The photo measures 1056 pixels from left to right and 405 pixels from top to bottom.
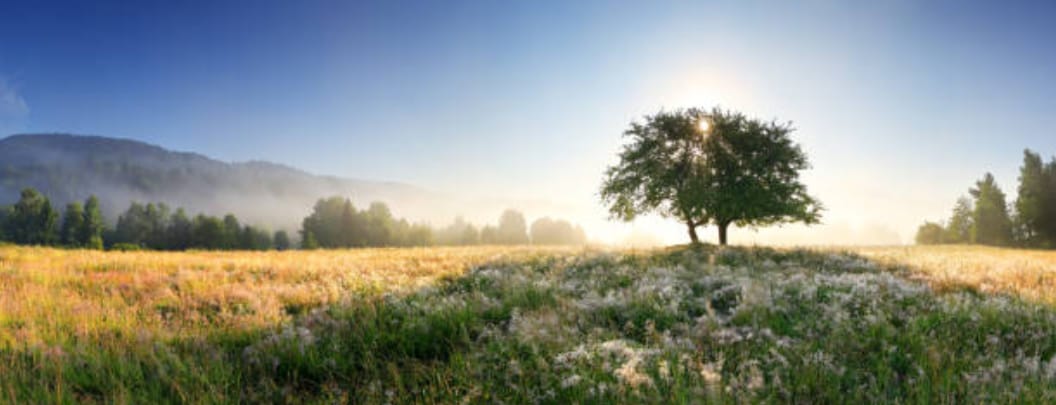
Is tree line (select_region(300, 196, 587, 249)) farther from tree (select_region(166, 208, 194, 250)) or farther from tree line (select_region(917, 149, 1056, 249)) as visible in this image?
tree line (select_region(917, 149, 1056, 249))

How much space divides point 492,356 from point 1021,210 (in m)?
77.6

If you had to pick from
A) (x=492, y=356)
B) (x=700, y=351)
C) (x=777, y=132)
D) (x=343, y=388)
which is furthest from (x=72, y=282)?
(x=777, y=132)

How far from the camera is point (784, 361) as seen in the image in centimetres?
461

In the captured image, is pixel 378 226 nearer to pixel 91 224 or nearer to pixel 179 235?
pixel 179 235

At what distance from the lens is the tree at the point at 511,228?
10800cm

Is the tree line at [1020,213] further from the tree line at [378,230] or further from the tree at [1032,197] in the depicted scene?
the tree line at [378,230]

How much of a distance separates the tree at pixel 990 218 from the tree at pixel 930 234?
13835mm

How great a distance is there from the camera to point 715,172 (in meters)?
→ 25.8

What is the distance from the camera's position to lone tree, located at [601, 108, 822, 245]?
80.6 feet

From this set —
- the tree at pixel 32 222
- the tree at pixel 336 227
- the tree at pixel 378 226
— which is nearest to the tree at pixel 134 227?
the tree at pixel 32 222

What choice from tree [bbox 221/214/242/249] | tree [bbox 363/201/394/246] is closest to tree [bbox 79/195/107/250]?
tree [bbox 221/214/242/249]

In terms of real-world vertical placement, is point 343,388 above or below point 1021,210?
below

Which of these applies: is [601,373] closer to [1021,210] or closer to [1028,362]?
[1028,362]

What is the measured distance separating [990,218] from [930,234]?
2002cm
